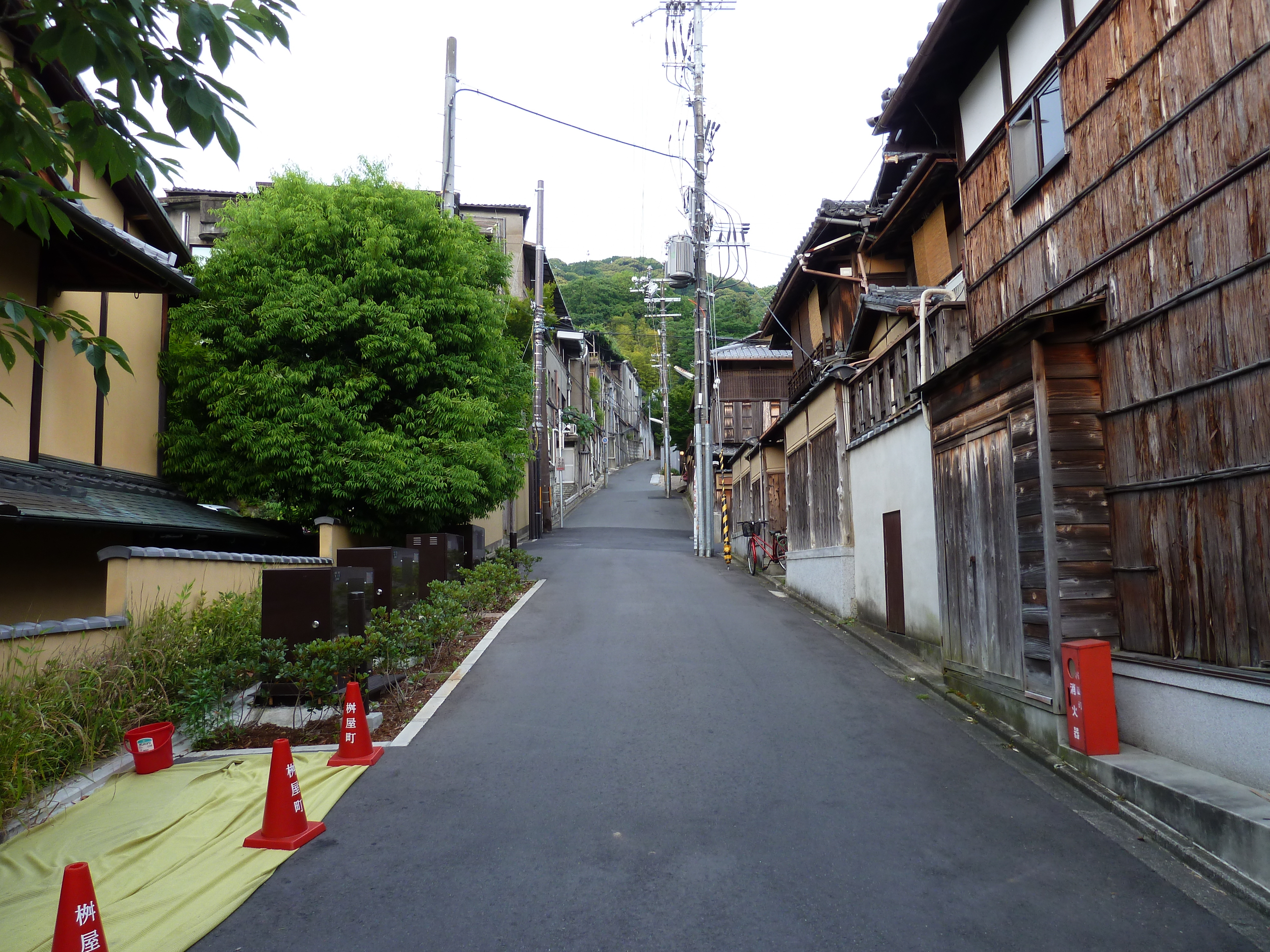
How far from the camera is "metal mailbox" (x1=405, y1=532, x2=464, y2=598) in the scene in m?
15.3

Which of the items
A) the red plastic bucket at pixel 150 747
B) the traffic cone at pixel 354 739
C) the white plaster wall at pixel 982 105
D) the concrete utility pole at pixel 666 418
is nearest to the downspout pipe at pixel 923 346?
the white plaster wall at pixel 982 105

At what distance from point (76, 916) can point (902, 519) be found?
32.1ft

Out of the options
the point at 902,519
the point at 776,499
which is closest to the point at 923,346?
the point at 902,519

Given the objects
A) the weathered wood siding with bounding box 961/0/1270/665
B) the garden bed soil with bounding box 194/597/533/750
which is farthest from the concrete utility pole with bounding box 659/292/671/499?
the weathered wood siding with bounding box 961/0/1270/665

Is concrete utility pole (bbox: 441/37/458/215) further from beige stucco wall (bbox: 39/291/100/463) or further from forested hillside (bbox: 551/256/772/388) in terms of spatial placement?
forested hillside (bbox: 551/256/772/388)

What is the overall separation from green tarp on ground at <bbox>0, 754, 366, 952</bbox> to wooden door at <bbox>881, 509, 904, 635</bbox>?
757 centimetres

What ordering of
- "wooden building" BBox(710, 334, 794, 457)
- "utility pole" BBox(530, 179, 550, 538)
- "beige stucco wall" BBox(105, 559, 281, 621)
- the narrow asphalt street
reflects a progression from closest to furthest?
the narrow asphalt street
"beige stucco wall" BBox(105, 559, 281, 621)
"utility pole" BBox(530, 179, 550, 538)
"wooden building" BBox(710, 334, 794, 457)

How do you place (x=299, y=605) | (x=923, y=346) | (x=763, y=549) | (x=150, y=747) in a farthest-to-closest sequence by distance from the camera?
1. (x=763, y=549)
2. (x=923, y=346)
3. (x=299, y=605)
4. (x=150, y=747)

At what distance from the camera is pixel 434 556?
614 inches

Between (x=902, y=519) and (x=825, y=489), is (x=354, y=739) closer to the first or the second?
(x=902, y=519)

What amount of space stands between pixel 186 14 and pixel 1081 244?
685 centimetres

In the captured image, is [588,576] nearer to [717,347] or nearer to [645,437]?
[717,347]

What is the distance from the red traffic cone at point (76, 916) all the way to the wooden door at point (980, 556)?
6721mm

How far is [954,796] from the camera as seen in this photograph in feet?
20.1
